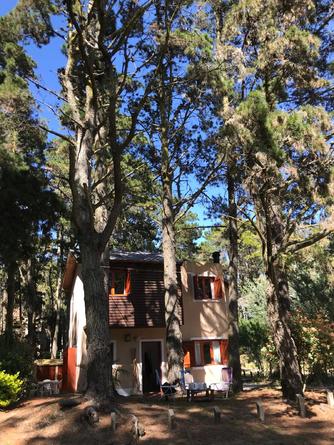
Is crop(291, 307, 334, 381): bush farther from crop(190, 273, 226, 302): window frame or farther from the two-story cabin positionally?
crop(190, 273, 226, 302): window frame

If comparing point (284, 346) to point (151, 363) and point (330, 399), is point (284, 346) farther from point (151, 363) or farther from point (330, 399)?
point (151, 363)

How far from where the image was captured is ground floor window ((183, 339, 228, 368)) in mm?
19094

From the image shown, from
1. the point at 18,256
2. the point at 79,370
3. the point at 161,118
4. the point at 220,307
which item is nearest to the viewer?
the point at 18,256

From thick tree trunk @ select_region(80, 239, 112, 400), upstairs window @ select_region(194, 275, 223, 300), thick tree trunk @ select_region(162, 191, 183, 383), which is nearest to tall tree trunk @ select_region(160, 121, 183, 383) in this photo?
thick tree trunk @ select_region(162, 191, 183, 383)

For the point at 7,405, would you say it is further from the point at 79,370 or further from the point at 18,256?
the point at 79,370

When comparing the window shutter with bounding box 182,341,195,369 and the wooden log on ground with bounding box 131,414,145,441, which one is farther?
the window shutter with bounding box 182,341,195,369

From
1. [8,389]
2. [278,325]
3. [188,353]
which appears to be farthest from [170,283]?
[8,389]

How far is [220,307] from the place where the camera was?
2080cm

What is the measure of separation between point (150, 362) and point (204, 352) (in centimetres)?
266

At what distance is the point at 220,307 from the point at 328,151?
507 inches

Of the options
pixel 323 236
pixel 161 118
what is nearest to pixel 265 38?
pixel 323 236

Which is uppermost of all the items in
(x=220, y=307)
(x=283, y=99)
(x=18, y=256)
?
(x=283, y=99)

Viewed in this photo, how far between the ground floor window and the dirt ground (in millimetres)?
8864

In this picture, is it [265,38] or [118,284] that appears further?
[118,284]
